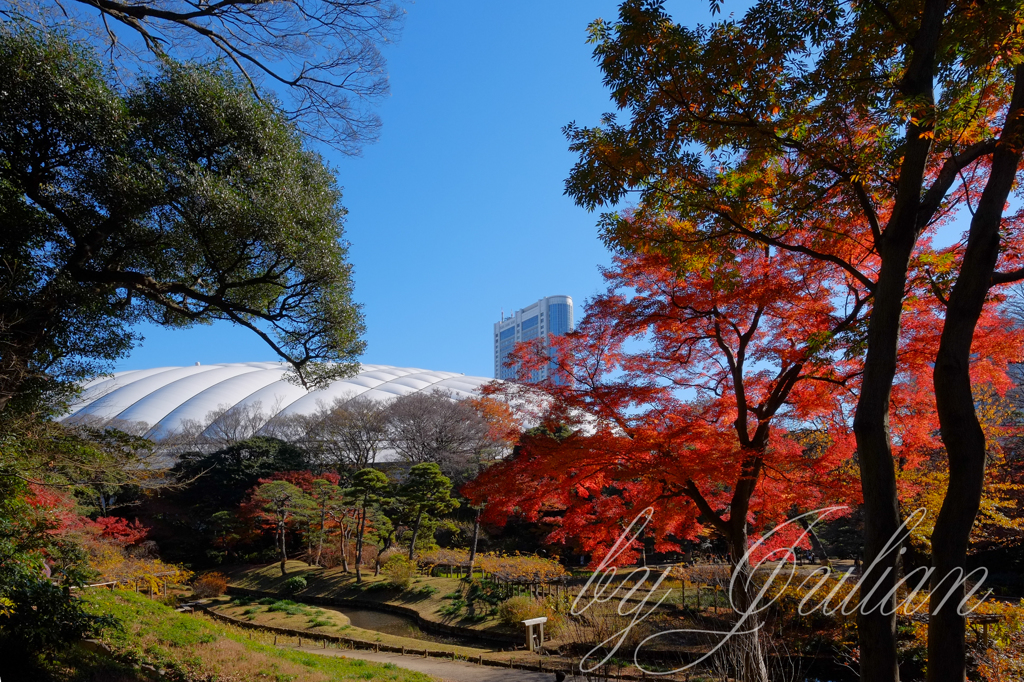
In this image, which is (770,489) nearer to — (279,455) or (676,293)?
(676,293)

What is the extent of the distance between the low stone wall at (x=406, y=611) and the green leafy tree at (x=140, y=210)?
745cm

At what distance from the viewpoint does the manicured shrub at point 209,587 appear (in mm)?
17125

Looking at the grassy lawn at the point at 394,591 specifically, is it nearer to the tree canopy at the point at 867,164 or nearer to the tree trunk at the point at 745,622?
the tree trunk at the point at 745,622

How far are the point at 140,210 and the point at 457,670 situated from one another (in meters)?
7.69

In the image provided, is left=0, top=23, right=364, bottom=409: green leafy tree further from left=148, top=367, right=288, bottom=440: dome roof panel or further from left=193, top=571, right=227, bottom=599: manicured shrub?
left=148, top=367, right=288, bottom=440: dome roof panel

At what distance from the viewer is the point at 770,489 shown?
7.04 meters

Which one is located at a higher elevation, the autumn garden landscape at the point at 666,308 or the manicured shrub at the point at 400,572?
the autumn garden landscape at the point at 666,308

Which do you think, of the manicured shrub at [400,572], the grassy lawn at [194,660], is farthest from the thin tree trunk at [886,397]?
the manicured shrub at [400,572]

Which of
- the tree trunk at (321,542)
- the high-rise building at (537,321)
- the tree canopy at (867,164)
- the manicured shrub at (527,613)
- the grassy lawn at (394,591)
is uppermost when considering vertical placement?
the high-rise building at (537,321)

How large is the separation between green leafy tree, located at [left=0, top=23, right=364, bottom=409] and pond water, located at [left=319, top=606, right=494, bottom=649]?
7.83 m

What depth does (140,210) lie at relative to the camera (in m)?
6.07

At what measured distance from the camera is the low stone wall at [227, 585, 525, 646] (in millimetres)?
11684

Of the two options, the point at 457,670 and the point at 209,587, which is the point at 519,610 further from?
the point at 209,587

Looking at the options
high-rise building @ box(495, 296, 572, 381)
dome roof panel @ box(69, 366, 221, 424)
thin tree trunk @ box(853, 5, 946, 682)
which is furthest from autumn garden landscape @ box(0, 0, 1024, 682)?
high-rise building @ box(495, 296, 572, 381)
